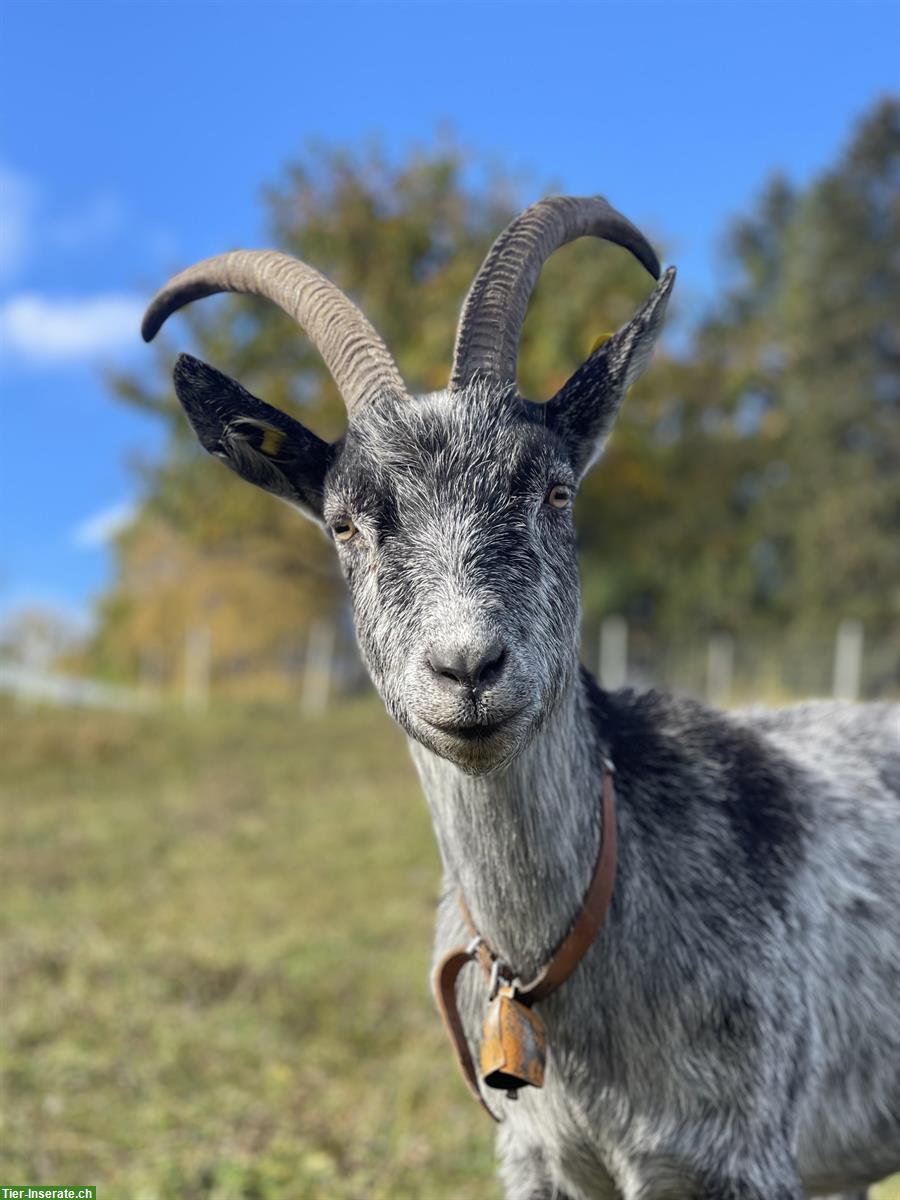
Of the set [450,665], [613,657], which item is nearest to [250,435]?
[450,665]

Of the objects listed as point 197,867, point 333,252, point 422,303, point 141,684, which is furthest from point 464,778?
point 141,684

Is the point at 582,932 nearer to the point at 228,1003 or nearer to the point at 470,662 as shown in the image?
the point at 470,662

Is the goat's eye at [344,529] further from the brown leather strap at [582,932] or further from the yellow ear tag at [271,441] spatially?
the brown leather strap at [582,932]

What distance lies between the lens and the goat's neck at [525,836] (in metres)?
2.64

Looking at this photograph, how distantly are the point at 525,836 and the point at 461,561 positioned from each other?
72 cm

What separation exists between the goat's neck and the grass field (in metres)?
2.11

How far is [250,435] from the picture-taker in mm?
2807

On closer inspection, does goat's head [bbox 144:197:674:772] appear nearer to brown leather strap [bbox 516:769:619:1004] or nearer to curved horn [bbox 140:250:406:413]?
curved horn [bbox 140:250:406:413]

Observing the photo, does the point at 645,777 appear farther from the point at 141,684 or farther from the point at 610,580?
the point at 141,684

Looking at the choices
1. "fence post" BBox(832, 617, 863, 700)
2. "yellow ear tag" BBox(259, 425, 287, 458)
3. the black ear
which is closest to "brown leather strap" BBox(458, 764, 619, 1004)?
the black ear

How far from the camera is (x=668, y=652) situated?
28797 mm

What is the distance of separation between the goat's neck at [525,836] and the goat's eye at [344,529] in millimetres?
523

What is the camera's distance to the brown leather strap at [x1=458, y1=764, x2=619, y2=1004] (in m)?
2.68

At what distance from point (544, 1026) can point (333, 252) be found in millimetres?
20383
